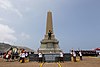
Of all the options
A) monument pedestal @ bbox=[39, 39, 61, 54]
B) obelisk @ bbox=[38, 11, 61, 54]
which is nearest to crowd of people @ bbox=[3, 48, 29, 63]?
monument pedestal @ bbox=[39, 39, 61, 54]

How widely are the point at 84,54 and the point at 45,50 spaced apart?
10.7 metres

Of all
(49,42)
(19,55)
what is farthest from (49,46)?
(19,55)

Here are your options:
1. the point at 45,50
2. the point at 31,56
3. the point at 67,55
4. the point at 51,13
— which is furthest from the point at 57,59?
the point at 51,13

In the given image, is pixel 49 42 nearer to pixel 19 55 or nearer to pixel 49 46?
pixel 49 46

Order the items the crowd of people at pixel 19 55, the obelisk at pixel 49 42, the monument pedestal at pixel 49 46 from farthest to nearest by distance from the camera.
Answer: the obelisk at pixel 49 42 → the monument pedestal at pixel 49 46 → the crowd of people at pixel 19 55

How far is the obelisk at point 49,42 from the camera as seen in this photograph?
1979 inches

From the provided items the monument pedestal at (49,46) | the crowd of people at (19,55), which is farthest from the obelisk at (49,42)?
the crowd of people at (19,55)

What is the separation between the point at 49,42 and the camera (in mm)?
51344

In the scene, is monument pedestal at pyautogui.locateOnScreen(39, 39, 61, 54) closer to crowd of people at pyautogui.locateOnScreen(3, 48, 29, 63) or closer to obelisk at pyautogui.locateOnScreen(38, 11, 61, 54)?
obelisk at pyautogui.locateOnScreen(38, 11, 61, 54)

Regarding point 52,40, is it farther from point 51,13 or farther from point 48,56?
point 48,56

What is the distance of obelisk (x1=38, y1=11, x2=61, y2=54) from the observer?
165 ft

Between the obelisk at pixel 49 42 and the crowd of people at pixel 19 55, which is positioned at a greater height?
the obelisk at pixel 49 42

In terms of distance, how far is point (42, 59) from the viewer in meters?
25.5

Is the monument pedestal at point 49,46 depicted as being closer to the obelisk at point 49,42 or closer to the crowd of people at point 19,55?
the obelisk at point 49,42
